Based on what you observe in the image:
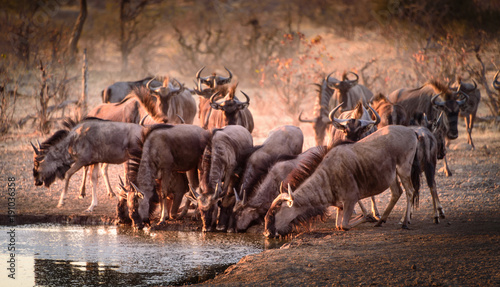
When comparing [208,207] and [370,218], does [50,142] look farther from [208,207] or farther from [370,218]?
[370,218]

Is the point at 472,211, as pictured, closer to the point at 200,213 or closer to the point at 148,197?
the point at 200,213

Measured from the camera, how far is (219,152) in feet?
26.1

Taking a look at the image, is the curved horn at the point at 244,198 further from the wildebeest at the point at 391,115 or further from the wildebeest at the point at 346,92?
the wildebeest at the point at 346,92

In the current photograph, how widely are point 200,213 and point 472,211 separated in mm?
3308

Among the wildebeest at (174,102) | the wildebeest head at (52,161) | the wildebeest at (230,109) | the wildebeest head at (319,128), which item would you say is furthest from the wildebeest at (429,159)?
the wildebeest at (174,102)

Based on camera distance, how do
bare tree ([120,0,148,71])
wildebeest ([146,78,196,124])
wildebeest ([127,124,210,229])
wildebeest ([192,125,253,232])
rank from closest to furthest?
1. wildebeest ([192,125,253,232])
2. wildebeest ([127,124,210,229])
3. wildebeest ([146,78,196,124])
4. bare tree ([120,0,148,71])

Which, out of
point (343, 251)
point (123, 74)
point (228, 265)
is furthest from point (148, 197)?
point (123, 74)

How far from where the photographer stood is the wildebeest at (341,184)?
687 cm

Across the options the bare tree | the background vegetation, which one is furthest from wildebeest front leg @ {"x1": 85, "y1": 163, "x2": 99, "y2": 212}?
the bare tree

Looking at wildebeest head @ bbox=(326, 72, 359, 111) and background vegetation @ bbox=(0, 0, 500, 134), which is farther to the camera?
background vegetation @ bbox=(0, 0, 500, 134)

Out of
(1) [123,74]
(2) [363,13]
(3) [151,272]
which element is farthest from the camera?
(2) [363,13]

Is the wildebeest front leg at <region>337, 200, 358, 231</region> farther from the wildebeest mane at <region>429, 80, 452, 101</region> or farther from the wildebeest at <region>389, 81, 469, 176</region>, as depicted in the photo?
the wildebeest mane at <region>429, 80, 452, 101</region>

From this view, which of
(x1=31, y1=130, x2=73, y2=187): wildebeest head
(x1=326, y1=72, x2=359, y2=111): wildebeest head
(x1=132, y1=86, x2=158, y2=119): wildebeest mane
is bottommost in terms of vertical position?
(x1=31, y1=130, x2=73, y2=187): wildebeest head

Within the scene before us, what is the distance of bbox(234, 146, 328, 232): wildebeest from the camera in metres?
7.21
